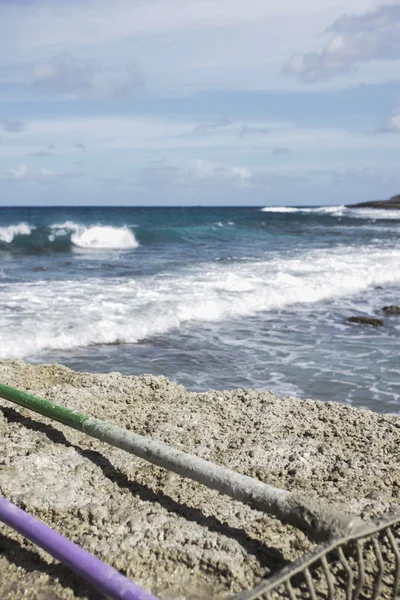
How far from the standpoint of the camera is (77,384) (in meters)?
4.64

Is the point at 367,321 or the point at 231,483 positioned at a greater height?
the point at 231,483

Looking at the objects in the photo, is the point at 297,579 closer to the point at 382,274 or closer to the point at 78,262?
the point at 382,274

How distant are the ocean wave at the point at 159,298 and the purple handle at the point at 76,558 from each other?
4.52 meters

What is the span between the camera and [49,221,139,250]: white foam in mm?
26188

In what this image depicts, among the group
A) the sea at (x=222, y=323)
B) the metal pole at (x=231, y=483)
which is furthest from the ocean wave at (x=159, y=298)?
the metal pole at (x=231, y=483)

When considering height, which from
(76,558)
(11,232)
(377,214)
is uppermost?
(377,214)

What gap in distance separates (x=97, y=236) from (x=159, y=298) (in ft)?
61.0

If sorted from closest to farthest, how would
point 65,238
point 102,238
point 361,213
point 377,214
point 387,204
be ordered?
point 65,238, point 102,238, point 377,214, point 361,213, point 387,204

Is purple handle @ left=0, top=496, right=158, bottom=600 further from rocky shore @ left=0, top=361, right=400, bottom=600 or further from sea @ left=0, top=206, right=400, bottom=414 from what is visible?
sea @ left=0, top=206, right=400, bottom=414

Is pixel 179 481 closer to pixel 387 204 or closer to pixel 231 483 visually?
pixel 231 483

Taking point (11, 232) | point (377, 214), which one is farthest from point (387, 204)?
point (11, 232)

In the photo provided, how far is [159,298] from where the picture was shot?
379 inches

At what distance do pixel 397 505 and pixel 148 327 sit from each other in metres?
5.42

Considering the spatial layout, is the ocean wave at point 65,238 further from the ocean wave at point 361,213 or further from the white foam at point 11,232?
the ocean wave at point 361,213
